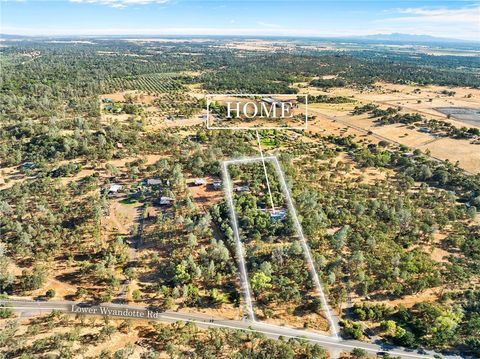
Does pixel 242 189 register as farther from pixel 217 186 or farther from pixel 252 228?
pixel 252 228

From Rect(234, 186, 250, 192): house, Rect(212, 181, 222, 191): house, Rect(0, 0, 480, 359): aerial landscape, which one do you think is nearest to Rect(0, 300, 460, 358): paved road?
Rect(0, 0, 480, 359): aerial landscape

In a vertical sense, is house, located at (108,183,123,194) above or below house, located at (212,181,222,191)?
above

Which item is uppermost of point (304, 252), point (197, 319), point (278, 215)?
point (278, 215)

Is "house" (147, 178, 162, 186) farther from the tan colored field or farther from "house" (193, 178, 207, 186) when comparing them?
the tan colored field

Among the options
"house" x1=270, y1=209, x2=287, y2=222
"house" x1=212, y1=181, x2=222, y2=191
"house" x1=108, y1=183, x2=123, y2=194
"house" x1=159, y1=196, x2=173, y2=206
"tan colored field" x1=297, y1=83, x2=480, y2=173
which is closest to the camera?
"house" x1=270, y1=209, x2=287, y2=222

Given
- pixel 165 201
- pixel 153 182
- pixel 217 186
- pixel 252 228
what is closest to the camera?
pixel 252 228

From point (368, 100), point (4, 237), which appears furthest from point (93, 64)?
point (4, 237)

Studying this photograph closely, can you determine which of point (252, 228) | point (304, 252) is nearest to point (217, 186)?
point (252, 228)
